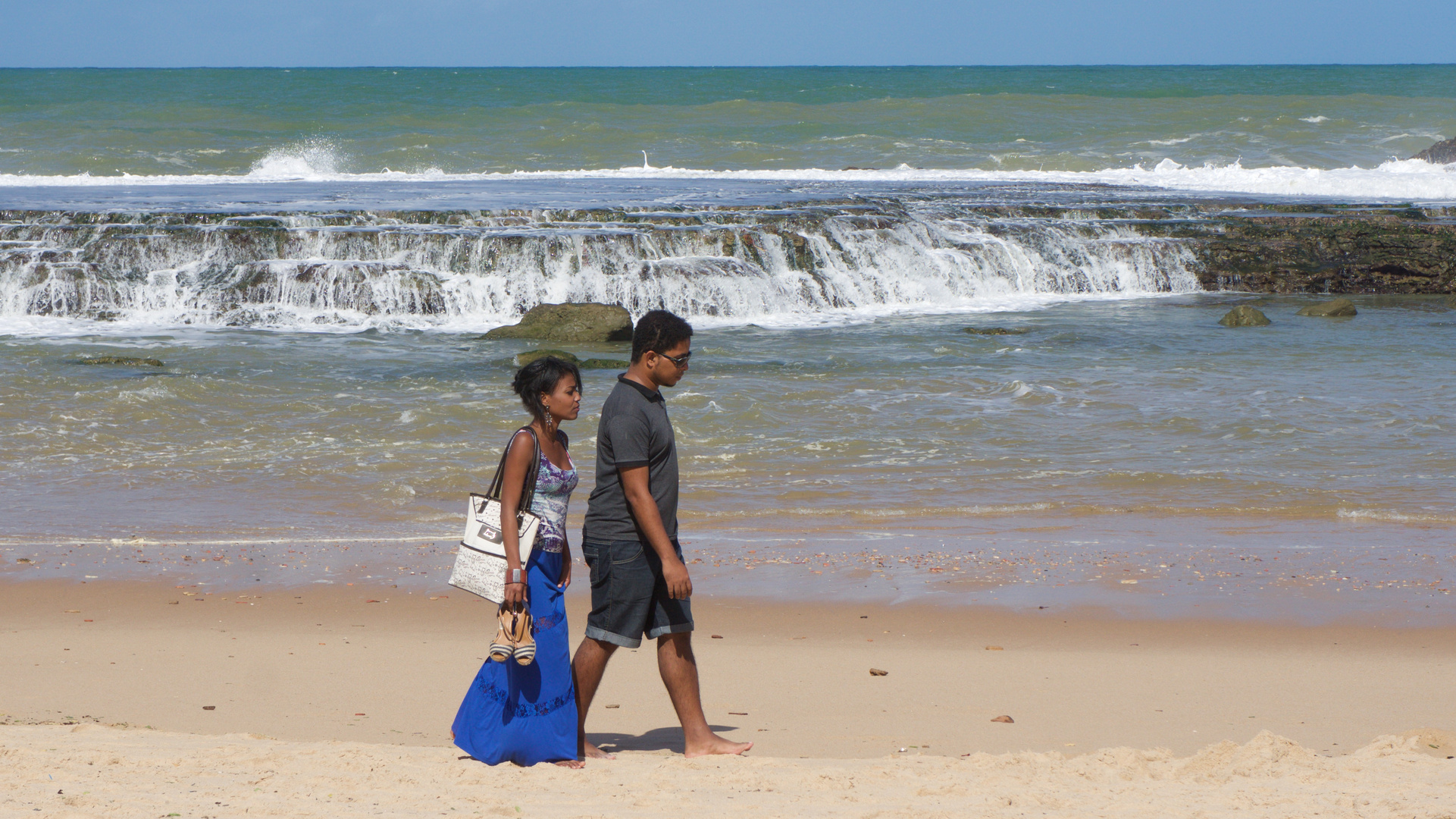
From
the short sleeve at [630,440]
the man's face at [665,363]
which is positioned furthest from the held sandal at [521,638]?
the man's face at [665,363]

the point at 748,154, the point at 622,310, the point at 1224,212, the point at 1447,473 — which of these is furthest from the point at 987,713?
the point at 748,154

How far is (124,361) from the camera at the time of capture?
13.8m

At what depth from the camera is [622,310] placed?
53.4 ft

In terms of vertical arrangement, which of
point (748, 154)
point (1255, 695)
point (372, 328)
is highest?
point (748, 154)

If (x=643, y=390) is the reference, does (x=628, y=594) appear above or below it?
below

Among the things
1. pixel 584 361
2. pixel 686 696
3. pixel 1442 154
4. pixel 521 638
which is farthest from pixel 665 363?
pixel 1442 154

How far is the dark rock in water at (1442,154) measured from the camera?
34.6 m

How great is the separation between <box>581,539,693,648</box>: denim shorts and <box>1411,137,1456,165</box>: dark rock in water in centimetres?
3613

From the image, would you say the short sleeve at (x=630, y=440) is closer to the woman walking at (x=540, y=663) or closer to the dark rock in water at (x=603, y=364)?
the woman walking at (x=540, y=663)

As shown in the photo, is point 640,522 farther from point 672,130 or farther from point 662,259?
point 672,130

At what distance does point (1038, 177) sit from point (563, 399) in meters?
30.9

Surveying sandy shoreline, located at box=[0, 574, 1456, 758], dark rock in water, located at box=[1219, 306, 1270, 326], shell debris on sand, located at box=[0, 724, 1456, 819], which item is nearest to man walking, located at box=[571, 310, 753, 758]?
shell debris on sand, located at box=[0, 724, 1456, 819]

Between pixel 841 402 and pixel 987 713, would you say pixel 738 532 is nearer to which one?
pixel 987 713

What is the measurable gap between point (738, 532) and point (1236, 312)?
11587mm
